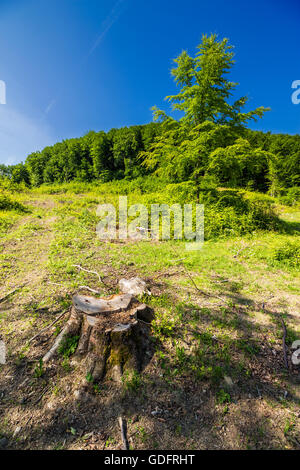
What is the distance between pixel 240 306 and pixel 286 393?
1.58 metres

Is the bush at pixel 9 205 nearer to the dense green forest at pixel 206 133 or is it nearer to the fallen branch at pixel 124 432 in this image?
the dense green forest at pixel 206 133

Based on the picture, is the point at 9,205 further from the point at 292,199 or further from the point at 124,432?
the point at 292,199

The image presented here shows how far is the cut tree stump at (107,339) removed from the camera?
2.38 m

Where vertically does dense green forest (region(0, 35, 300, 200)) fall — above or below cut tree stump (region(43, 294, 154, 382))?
above

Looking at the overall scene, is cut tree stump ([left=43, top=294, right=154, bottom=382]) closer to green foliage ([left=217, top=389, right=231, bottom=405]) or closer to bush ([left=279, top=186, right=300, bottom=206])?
green foliage ([left=217, top=389, right=231, bottom=405])

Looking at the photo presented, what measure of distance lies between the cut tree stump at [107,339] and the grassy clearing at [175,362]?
14 centimetres

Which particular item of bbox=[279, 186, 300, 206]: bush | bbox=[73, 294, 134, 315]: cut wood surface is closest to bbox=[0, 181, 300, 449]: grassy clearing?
bbox=[73, 294, 134, 315]: cut wood surface

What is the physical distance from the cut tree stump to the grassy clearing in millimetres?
143

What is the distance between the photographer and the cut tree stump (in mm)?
2383

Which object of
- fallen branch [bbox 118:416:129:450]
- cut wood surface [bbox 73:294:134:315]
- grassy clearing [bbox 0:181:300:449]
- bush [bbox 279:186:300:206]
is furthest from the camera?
bush [bbox 279:186:300:206]

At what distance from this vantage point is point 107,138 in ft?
87.9

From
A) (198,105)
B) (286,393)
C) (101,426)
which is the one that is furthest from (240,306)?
(198,105)

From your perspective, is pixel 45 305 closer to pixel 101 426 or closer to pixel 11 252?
pixel 101 426
